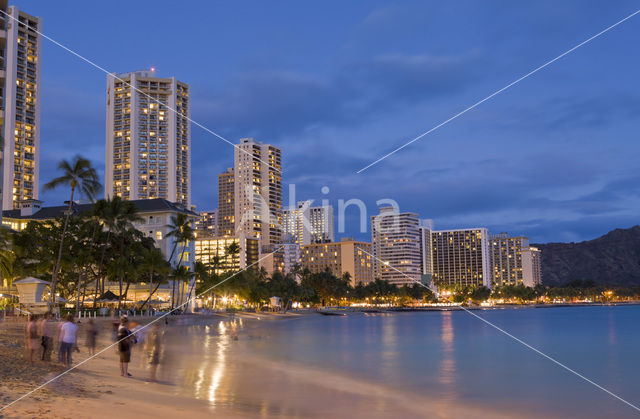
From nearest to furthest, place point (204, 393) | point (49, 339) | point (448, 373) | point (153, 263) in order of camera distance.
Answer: point (204, 393) → point (49, 339) → point (448, 373) → point (153, 263)

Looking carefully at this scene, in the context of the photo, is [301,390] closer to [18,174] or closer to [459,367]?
[459,367]

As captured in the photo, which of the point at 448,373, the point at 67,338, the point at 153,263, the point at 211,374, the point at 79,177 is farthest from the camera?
the point at 153,263

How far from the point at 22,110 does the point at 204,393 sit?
15535 cm

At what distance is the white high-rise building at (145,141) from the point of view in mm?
180750

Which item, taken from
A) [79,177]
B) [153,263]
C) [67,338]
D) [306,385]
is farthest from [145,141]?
[67,338]

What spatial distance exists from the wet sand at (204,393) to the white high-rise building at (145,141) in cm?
15684

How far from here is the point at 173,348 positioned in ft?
123

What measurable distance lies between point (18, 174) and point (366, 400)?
6042 inches

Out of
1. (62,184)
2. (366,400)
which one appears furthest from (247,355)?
(62,184)

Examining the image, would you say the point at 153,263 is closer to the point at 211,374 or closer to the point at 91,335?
the point at 91,335

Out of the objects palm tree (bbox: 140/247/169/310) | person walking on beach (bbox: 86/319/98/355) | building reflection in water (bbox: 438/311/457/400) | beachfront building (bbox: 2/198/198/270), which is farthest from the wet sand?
beachfront building (bbox: 2/198/198/270)

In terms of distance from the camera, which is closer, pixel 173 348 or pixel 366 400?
pixel 366 400

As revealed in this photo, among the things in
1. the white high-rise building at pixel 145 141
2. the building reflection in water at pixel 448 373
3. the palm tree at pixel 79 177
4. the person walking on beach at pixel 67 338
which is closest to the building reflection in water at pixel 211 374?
the person walking on beach at pixel 67 338

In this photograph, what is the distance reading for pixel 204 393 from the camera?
19.8 m
